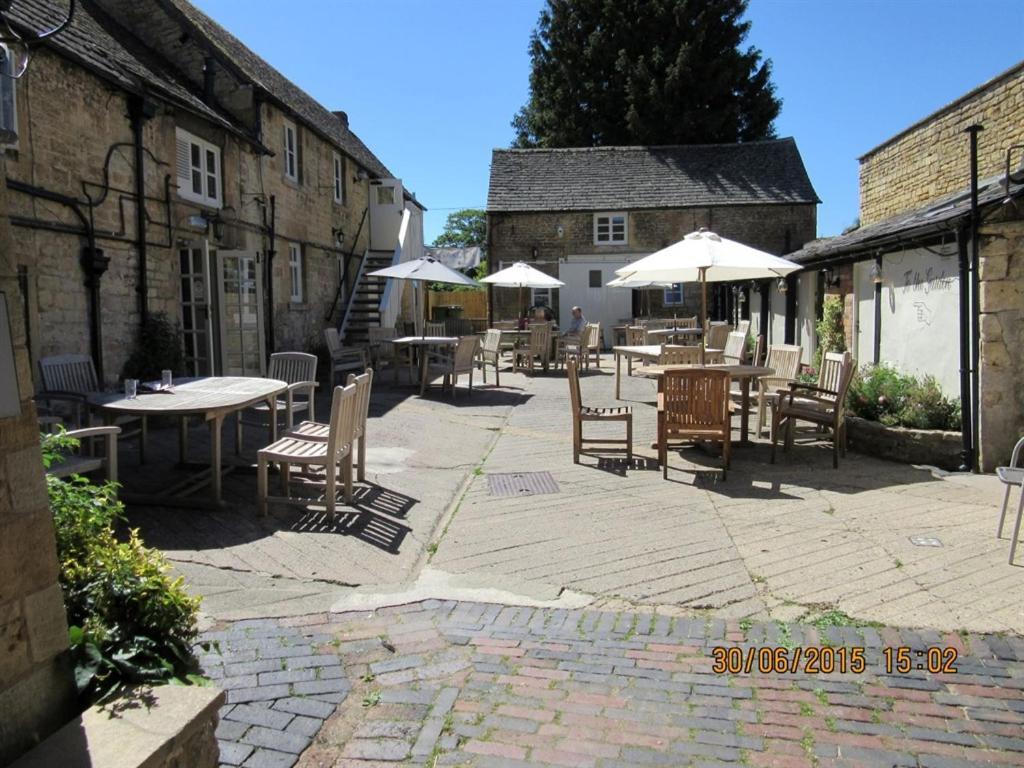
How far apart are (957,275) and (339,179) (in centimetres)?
1463

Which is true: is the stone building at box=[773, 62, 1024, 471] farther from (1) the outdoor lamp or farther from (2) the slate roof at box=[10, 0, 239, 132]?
(2) the slate roof at box=[10, 0, 239, 132]

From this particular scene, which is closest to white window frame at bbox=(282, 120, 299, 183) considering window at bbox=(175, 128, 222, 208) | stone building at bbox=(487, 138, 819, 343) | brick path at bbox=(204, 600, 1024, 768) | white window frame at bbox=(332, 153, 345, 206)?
white window frame at bbox=(332, 153, 345, 206)

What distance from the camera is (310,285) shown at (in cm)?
1661

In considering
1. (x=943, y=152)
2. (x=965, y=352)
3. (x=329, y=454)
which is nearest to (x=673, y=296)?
(x=943, y=152)

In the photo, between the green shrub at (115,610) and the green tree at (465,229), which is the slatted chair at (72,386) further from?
the green tree at (465,229)

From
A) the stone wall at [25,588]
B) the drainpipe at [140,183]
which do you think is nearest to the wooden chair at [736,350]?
the drainpipe at [140,183]

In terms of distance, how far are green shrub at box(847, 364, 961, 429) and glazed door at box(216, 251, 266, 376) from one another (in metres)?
8.77

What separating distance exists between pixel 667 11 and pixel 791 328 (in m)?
20.8

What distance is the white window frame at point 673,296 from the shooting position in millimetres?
25812

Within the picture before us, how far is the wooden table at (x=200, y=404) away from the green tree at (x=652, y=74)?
1083 inches

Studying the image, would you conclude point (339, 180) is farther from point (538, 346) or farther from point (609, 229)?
point (609, 229)

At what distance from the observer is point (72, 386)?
7121mm

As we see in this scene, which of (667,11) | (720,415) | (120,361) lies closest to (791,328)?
(720,415)

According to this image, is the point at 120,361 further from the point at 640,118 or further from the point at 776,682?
the point at 640,118
